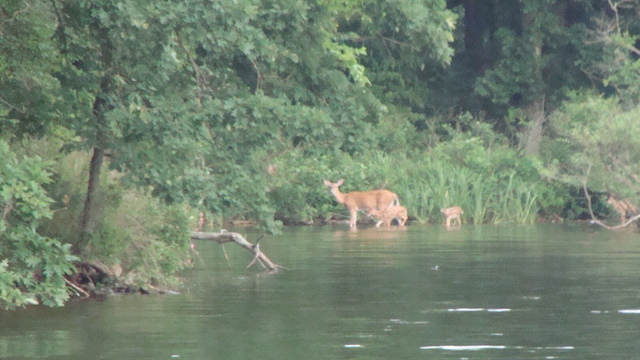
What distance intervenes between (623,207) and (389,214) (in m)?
5.69

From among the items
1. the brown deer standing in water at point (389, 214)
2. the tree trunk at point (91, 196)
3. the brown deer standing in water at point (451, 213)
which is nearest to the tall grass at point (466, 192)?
the brown deer standing in water at point (451, 213)

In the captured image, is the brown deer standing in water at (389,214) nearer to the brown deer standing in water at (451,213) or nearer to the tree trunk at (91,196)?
the brown deer standing in water at (451,213)

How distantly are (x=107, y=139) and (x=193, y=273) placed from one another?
5097 mm

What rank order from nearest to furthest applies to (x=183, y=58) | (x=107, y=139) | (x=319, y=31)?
(x=107, y=139), (x=183, y=58), (x=319, y=31)

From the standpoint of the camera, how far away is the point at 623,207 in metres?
35.2

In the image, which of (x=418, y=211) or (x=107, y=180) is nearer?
(x=107, y=180)

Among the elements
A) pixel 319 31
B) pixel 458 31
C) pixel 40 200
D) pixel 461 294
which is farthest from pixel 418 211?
pixel 40 200

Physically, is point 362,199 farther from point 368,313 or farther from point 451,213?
point 368,313

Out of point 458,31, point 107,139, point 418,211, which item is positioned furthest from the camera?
point 458,31

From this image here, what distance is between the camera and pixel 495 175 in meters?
38.7

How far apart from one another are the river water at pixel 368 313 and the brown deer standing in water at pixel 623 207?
1103 cm

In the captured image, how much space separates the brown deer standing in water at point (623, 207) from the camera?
34906 millimetres

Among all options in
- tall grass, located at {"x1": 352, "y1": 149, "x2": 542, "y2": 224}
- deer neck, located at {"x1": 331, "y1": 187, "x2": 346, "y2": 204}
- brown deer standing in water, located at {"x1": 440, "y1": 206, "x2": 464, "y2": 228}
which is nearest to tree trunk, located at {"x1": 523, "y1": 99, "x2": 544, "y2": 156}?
tall grass, located at {"x1": 352, "y1": 149, "x2": 542, "y2": 224}

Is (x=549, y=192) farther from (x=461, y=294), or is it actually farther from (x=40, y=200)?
(x=40, y=200)
